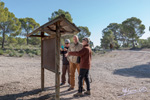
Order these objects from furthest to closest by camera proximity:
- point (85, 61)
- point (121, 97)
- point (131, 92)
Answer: point (131, 92) < point (121, 97) < point (85, 61)

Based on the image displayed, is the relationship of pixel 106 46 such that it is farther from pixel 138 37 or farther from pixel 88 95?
pixel 88 95

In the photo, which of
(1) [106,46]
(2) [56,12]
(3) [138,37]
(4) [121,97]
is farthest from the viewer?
(1) [106,46]

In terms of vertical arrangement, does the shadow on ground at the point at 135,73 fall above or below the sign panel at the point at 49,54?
below

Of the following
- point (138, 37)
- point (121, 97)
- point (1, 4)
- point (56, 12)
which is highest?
point (56, 12)

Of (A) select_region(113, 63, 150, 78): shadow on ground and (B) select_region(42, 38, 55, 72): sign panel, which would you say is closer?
(B) select_region(42, 38, 55, 72): sign panel

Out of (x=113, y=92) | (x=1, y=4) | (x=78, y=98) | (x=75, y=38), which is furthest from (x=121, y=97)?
(x=1, y=4)

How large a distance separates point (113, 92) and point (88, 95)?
0.89 meters

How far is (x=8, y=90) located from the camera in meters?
4.21

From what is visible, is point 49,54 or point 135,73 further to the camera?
point 135,73

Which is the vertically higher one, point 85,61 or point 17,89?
point 85,61

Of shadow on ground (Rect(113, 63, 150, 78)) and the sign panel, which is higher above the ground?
the sign panel

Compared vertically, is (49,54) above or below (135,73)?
above

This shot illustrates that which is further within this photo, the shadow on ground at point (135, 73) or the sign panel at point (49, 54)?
the shadow on ground at point (135, 73)

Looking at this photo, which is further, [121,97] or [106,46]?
[106,46]
